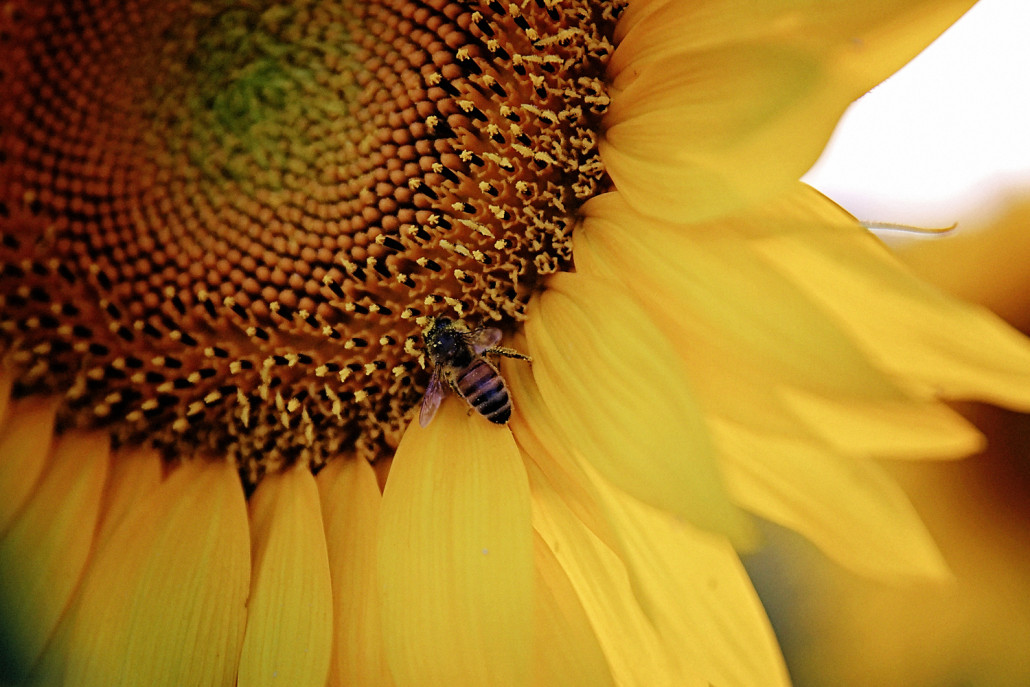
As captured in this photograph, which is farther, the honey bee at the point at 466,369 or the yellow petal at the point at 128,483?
the yellow petal at the point at 128,483

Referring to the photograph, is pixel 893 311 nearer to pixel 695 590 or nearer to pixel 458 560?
pixel 695 590

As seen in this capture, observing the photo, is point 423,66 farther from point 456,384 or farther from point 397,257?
point 456,384

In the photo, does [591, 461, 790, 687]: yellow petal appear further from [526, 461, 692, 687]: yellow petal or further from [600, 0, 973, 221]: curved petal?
[600, 0, 973, 221]: curved petal

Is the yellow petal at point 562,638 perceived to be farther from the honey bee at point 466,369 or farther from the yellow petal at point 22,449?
the yellow petal at point 22,449

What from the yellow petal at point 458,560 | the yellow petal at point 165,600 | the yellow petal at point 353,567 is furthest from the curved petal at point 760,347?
the yellow petal at point 165,600

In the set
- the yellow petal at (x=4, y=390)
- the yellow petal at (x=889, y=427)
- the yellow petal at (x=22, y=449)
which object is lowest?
the yellow petal at (x=889, y=427)

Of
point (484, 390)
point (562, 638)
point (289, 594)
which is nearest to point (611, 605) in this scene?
point (562, 638)
